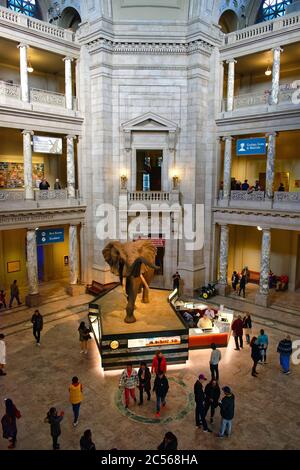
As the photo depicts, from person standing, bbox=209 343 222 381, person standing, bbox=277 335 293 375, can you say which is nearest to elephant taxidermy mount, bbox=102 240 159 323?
person standing, bbox=209 343 222 381

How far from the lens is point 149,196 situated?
20875mm

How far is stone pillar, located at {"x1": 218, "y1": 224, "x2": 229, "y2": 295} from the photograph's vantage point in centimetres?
2153

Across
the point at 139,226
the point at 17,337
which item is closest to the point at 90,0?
the point at 139,226

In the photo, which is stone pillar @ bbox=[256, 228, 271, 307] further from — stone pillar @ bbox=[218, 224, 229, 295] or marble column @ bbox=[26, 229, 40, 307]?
marble column @ bbox=[26, 229, 40, 307]

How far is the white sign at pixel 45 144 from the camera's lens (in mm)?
19078

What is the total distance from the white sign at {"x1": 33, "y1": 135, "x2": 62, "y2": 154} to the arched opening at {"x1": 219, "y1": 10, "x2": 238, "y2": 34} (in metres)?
13.1

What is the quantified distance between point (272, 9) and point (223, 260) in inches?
639

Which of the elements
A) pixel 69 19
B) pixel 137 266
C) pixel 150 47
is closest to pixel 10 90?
pixel 150 47

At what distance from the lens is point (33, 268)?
1961 cm

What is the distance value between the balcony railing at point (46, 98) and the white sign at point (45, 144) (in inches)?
75.9

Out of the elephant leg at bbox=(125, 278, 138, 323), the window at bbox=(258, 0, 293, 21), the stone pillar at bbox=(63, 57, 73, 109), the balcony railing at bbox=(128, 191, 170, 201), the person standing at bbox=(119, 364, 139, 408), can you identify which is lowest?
the person standing at bbox=(119, 364, 139, 408)

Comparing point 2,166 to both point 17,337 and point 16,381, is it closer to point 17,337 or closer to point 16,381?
point 17,337

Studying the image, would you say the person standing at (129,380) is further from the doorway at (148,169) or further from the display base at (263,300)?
→ the doorway at (148,169)

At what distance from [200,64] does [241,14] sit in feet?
20.4
